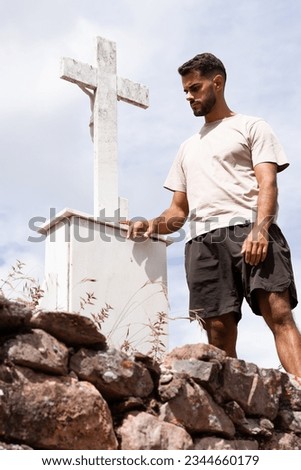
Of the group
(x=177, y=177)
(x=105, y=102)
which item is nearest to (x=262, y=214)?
(x=177, y=177)

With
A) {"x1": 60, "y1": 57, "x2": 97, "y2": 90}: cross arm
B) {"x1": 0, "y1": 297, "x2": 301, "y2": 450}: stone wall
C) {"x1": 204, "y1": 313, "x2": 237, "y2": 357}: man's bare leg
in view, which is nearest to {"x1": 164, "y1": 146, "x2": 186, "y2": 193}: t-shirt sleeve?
{"x1": 204, "y1": 313, "x2": 237, "y2": 357}: man's bare leg

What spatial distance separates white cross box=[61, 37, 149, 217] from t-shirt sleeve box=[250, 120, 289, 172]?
1264 millimetres

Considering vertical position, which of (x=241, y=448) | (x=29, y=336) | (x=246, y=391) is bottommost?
(x=241, y=448)

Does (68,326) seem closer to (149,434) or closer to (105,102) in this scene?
(149,434)

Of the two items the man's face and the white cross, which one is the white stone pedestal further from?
the man's face

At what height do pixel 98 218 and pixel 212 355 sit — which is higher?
pixel 98 218

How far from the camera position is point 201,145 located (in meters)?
4.17

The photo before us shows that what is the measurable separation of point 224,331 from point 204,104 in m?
1.11

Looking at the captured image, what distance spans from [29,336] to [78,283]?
1648 mm

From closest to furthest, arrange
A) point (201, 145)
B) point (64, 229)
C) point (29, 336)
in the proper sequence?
1. point (29, 336)
2. point (201, 145)
3. point (64, 229)
